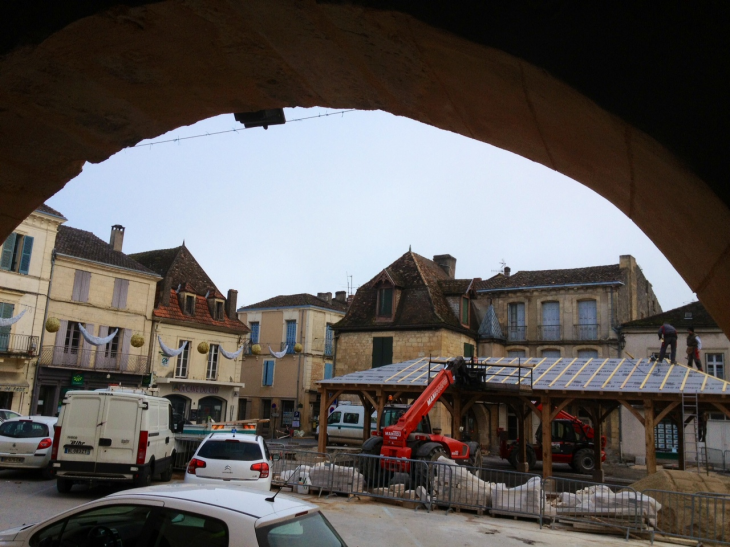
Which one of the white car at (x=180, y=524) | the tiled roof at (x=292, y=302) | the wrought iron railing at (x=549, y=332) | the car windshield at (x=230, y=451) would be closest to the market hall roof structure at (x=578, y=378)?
the car windshield at (x=230, y=451)

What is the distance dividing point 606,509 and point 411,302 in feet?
66.5

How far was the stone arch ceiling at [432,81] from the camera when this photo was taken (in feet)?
4.48

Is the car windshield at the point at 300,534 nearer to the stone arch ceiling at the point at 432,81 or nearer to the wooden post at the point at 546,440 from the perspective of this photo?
the stone arch ceiling at the point at 432,81

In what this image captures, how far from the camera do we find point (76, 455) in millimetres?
11141

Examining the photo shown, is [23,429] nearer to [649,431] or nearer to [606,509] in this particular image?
[606,509]

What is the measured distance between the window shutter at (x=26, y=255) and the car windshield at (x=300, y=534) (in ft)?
84.6

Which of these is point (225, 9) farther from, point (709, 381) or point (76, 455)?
point (709, 381)

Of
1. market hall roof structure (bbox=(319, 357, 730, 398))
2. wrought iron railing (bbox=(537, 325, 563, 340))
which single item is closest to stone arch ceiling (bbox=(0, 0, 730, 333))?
market hall roof structure (bbox=(319, 357, 730, 398))

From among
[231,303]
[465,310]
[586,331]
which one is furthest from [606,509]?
[231,303]

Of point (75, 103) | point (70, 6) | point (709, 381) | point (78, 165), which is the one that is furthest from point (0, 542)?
point (709, 381)

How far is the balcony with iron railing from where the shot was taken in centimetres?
2461

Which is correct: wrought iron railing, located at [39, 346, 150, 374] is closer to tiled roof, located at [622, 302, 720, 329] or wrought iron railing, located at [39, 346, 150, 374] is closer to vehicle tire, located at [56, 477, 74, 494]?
vehicle tire, located at [56, 477, 74, 494]

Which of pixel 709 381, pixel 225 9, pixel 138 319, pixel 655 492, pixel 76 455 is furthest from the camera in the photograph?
pixel 138 319

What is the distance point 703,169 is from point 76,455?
39.8 feet
